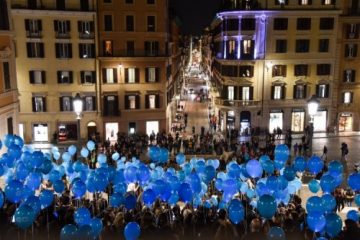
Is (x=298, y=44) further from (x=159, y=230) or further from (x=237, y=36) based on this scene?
(x=159, y=230)

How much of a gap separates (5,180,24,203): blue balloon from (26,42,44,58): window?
28580 millimetres

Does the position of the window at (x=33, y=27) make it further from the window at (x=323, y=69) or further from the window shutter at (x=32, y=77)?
the window at (x=323, y=69)

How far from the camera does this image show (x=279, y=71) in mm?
47812

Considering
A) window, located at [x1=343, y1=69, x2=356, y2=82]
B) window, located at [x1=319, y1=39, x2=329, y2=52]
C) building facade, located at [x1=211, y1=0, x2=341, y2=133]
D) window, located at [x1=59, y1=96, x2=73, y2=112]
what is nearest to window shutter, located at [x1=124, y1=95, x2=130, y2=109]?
window, located at [x1=59, y1=96, x2=73, y2=112]

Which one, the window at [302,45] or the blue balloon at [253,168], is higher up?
the window at [302,45]

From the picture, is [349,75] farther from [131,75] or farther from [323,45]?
[131,75]

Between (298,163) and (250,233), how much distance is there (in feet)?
21.7

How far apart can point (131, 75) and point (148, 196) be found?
28973 millimetres

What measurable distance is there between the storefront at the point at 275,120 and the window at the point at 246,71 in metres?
5.03

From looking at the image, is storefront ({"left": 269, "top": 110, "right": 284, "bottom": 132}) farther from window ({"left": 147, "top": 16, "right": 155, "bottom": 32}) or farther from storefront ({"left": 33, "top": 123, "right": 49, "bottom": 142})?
storefront ({"left": 33, "top": 123, "right": 49, "bottom": 142})

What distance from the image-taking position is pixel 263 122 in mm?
48656

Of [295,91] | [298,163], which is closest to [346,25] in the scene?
[295,91]

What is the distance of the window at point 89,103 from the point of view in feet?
145

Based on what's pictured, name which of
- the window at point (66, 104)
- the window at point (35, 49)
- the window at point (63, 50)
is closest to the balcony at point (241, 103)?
the window at point (66, 104)
